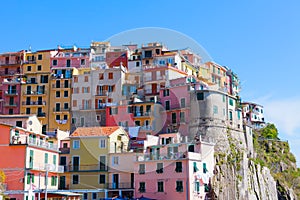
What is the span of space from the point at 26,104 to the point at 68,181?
18.5m

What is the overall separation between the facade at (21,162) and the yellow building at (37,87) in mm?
18263

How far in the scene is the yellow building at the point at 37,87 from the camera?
61125 mm

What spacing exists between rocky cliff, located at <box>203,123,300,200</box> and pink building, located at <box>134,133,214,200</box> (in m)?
2.17

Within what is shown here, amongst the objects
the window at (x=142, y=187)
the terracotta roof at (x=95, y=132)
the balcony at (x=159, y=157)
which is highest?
the terracotta roof at (x=95, y=132)

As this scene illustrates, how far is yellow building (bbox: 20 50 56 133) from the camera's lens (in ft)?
201

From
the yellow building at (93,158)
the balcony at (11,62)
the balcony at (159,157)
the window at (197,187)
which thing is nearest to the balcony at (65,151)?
the yellow building at (93,158)

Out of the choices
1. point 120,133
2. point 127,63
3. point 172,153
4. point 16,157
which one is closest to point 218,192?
point 172,153

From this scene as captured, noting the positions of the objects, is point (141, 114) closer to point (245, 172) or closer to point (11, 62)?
point (245, 172)

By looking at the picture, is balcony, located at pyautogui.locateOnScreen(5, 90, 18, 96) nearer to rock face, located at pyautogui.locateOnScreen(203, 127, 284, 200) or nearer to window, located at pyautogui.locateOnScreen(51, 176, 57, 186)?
window, located at pyautogui.locateOnScreen(51, 176, 57, 186)

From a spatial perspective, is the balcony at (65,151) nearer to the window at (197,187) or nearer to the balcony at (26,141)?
the balcony at (26,141)

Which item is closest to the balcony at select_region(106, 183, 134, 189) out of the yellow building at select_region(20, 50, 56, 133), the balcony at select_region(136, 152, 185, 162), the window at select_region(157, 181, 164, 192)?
the balcony at select_region(136, 152, 185, 162)

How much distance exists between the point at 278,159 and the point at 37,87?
37.4 m

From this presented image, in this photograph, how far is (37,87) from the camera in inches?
2453

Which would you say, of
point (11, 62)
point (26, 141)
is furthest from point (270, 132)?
point (26, 141)
